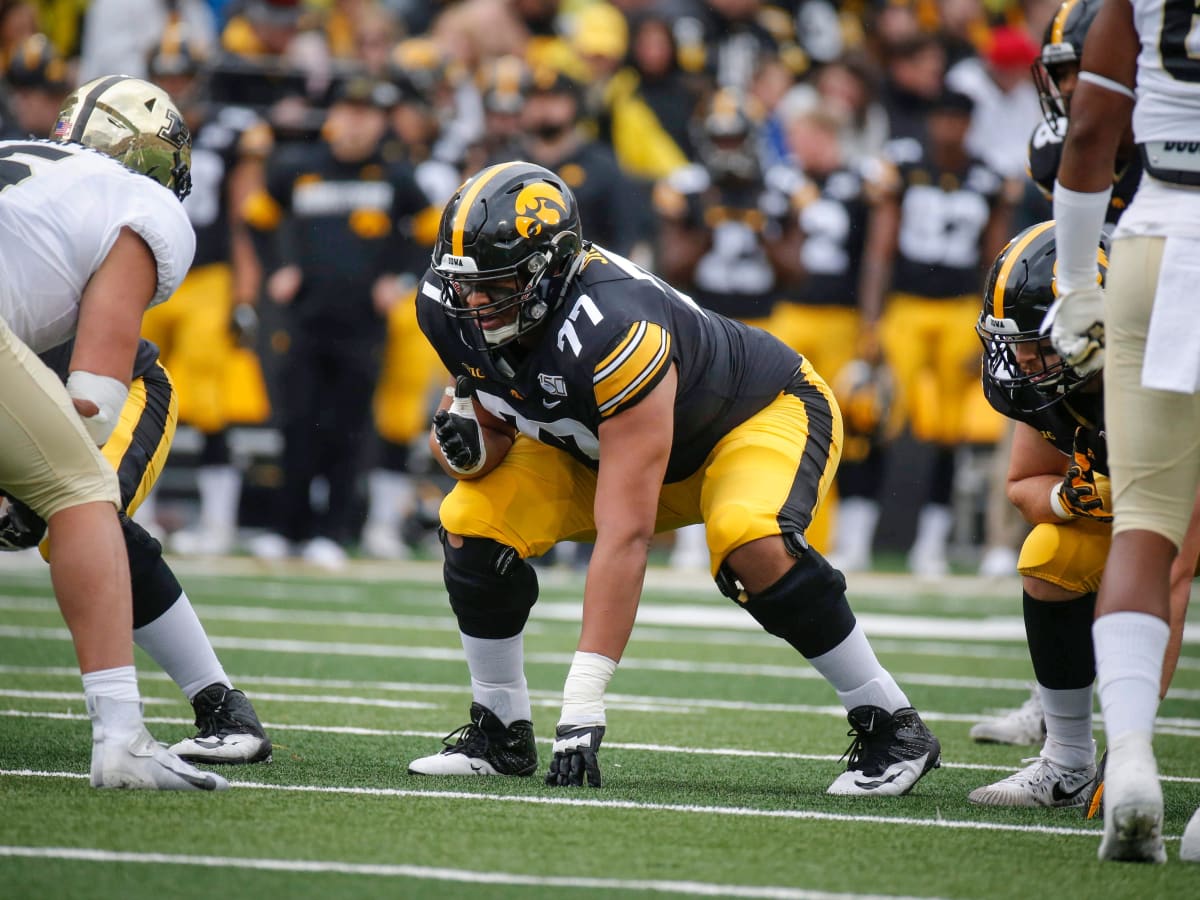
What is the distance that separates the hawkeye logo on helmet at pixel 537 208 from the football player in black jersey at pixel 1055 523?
3.27ft

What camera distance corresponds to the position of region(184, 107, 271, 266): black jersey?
1020 centimetres

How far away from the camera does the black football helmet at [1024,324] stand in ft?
12.9

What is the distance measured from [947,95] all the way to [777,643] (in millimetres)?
3760

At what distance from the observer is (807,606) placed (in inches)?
160

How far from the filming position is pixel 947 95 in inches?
388

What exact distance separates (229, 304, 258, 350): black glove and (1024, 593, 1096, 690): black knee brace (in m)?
6.32

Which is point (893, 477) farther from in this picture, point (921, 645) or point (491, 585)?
point (491, 585)

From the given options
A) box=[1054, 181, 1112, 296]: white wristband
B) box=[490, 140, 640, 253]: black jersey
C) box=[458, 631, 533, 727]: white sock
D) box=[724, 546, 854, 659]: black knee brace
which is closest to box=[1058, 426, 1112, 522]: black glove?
box=[724, 546, 854, 659]: black knee brace

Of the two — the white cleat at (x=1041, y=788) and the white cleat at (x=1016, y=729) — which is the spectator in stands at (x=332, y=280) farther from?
the white cleat at (x=1041, y=788)

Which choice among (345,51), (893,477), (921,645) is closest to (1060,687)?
(921,645)

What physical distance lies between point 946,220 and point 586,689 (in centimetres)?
659

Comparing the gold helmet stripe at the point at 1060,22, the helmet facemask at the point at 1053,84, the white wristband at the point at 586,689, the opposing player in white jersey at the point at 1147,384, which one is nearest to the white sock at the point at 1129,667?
the opposing player in white jersey at the point at 1147,384

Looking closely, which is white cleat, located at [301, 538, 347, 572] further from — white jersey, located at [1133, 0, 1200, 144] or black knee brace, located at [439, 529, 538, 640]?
white jersey, located at [1133, 0, 1200, 144]

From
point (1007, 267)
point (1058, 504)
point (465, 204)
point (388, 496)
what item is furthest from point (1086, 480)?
point (388, 496)
